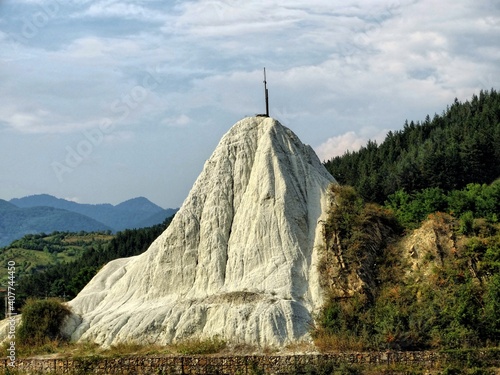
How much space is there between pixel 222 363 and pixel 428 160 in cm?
4401

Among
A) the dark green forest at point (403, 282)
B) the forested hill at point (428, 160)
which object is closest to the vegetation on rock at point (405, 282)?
the dark green forest at point (403, 282)

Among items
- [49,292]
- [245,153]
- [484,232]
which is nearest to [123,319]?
[245,153]

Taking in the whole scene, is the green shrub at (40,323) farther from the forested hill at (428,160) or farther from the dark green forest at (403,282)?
the forested hill at (428,160)

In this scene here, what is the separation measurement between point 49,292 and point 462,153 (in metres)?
36.4

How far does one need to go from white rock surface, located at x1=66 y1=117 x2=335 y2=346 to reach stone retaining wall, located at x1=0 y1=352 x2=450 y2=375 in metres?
1.52

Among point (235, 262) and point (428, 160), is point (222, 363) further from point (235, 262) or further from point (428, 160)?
point (428, 160)

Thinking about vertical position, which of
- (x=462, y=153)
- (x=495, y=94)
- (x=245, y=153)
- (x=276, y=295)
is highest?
(x=495, y=94)

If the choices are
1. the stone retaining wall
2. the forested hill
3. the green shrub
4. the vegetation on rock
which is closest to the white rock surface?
the green shrub

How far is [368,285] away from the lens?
33.8 m

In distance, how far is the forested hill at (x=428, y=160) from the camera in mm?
70812

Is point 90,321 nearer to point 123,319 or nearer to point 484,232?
point 123,319

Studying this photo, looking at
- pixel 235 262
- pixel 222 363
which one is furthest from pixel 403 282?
pixel 222 363

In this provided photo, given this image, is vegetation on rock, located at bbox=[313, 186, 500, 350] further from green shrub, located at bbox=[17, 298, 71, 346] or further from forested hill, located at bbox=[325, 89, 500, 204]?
forested hill, located at bbox=[325, 89, 500, 204]

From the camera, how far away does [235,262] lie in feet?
117
